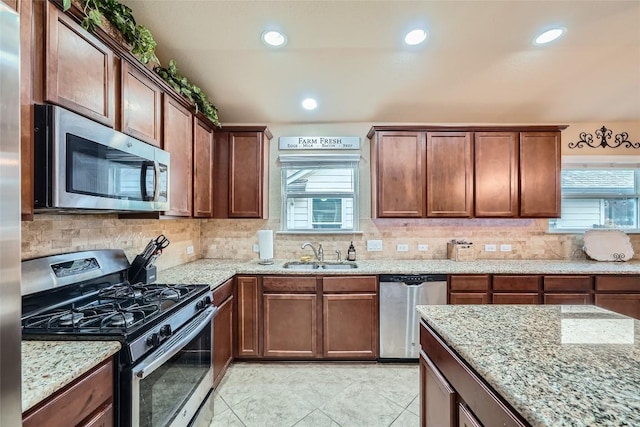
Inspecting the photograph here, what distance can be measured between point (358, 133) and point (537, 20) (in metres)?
1.89

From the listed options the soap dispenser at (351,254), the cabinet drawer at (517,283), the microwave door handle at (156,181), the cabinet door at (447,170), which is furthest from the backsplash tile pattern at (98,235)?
the cabinet drawer at (517,283)

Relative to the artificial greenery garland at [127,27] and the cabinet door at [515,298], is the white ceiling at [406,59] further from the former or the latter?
the cabinet door at [515,298]

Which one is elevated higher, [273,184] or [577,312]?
[273,184]

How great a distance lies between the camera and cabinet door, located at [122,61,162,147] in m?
1.78

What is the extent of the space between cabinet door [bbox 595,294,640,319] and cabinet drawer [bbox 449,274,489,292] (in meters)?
1.08

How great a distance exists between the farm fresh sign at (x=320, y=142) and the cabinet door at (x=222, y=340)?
1919 mm

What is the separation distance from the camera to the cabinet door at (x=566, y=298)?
9.47 feet

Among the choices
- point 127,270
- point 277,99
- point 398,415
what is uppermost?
point 277,99

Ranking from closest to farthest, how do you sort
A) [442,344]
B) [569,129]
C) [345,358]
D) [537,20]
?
[442,344]
[537,20]
[345,358]
[569,129]

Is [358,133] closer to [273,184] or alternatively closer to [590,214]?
[273,184]


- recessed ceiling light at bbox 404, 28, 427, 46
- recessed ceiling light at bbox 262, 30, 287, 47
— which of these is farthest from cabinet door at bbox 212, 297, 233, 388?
recessed ceiling light at bbox 404, 28, 427, 46

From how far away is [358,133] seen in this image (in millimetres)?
3670

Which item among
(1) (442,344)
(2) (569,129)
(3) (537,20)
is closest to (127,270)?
(1) (442,344)

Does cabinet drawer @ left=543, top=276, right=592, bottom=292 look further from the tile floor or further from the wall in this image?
the tile floor
